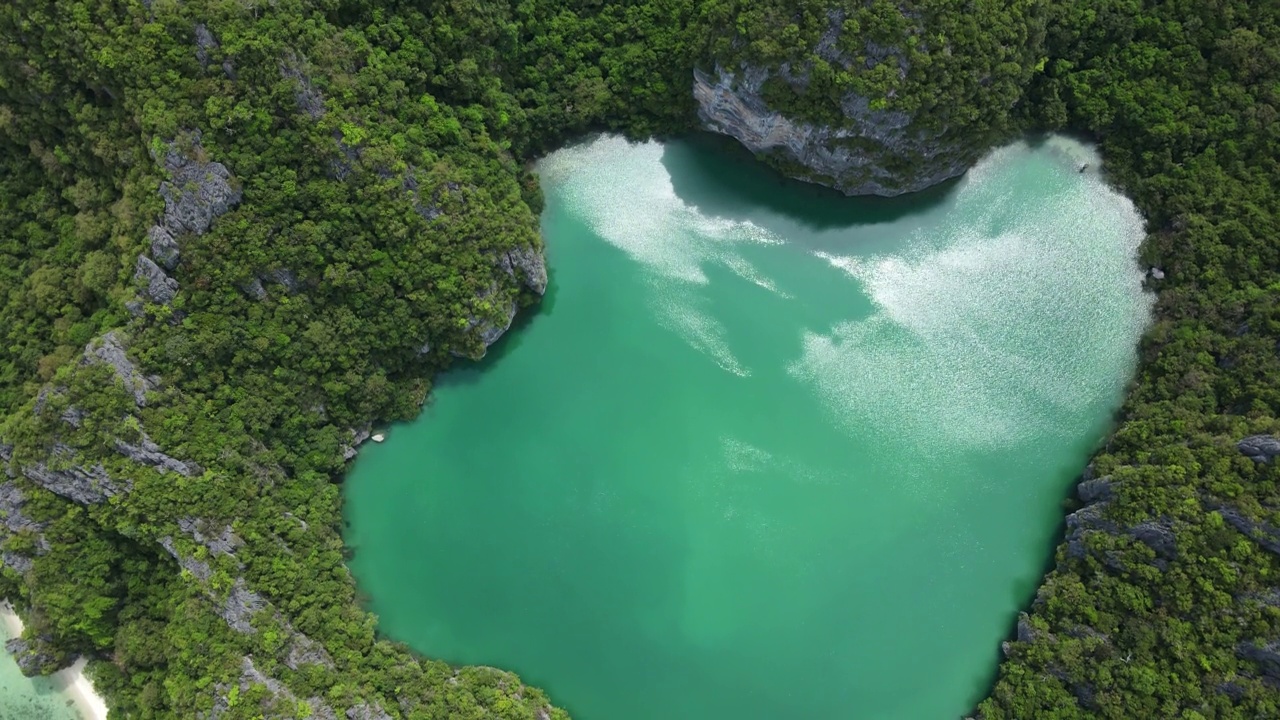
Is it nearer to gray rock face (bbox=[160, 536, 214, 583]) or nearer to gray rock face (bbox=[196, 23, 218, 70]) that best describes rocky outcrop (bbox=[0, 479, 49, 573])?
gray rock face (bbox=[160, 536, 214, 583])

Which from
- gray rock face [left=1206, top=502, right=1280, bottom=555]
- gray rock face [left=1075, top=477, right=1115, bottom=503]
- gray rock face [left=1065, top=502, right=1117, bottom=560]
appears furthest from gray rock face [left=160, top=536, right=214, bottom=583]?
gray rock face [left=1206, top=502, right=1280, bottom=555]

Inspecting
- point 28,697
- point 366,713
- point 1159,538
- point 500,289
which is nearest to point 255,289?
point 500,289

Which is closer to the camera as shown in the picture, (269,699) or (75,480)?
(269,699)

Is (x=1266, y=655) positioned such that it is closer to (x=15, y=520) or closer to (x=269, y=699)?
(x=269, y=699)

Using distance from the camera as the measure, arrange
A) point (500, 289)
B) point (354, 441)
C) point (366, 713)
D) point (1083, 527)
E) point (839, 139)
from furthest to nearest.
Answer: point (354, 441) < point (500, 289) < point (839, 139) < point (1083, 527) < point (366, 713)

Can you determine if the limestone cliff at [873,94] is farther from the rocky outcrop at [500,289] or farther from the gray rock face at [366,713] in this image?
the gray rock face at [366,713]

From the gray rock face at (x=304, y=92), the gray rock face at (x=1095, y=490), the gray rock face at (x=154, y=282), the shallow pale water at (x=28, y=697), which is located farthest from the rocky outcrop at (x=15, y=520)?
the gray rock face at (x=1095, y=490)
